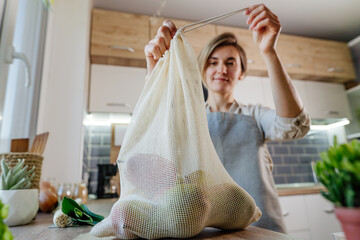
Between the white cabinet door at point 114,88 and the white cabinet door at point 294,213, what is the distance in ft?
4.42

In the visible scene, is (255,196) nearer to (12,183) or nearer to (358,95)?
(12,183)

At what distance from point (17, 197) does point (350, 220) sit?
0.68m

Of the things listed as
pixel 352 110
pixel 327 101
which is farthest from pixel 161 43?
pixel 352 110

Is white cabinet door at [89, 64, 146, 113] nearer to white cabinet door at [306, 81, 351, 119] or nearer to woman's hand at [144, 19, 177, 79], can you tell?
woman's hand at [144, 19, 177, 79]

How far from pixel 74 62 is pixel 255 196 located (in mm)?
1381

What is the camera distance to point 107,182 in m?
1.84

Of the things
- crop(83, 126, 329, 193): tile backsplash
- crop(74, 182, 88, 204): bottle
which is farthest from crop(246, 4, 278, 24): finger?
crop(83, 126, 329, 193): tile backsplash

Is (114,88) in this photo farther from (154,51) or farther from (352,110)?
(352,110)

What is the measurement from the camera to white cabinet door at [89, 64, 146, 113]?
76.8 inches

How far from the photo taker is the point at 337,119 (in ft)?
8.30

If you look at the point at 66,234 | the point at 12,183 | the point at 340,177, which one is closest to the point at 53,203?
the point at 12,183

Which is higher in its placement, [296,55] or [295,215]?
[296,55]

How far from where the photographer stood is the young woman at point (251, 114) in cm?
65

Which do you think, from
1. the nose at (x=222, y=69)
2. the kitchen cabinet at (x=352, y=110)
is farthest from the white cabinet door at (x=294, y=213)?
the nose at (x=222, y=69)
